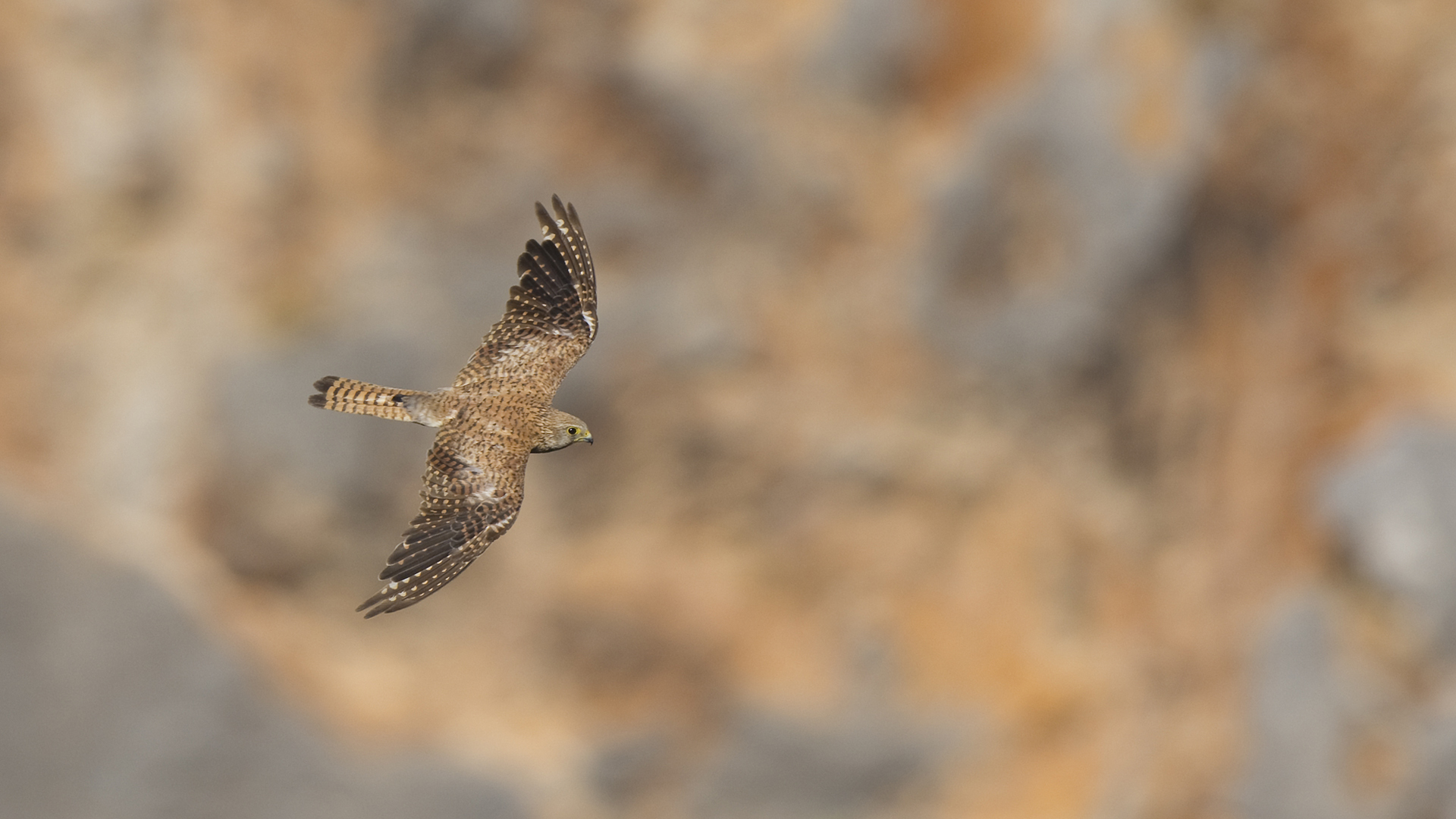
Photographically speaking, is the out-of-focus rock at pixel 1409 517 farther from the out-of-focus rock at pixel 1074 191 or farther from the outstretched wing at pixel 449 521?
the outstretched wing at pixel 449 521

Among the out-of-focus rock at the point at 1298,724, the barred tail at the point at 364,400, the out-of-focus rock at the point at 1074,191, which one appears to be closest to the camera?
the barred tail at the point at 364,400

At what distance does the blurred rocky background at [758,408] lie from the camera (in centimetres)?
743

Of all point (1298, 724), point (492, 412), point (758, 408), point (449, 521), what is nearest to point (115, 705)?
point (758, 408)

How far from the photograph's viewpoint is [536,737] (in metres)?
7.86

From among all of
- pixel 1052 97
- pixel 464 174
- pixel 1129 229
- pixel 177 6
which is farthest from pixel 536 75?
A: pixel 1129 229

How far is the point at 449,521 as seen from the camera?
3812mm

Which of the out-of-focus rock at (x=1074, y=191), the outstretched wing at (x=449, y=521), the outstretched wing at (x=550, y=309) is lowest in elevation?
the outstretched wing at (x=449, y=521)

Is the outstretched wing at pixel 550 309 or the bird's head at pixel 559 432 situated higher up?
the outstretched wing at pixel 550 309

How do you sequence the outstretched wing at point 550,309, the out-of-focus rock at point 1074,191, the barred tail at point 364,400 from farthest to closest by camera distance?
the out-of-focus rock at point 1074,191
the outstretched wing at point 550,309
the barred tail at point 364,400

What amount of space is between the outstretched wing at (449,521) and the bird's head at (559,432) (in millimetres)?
94

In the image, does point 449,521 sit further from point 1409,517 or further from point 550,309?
point 1409,517

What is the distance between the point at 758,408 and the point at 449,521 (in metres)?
4.18

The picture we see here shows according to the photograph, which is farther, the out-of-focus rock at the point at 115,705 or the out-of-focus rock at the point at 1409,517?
the out-of-focus rock at the point at 1409,517

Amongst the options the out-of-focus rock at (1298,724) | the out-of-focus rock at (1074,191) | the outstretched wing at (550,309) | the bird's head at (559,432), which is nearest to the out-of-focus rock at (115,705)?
the outstretched wing at (550,309)
